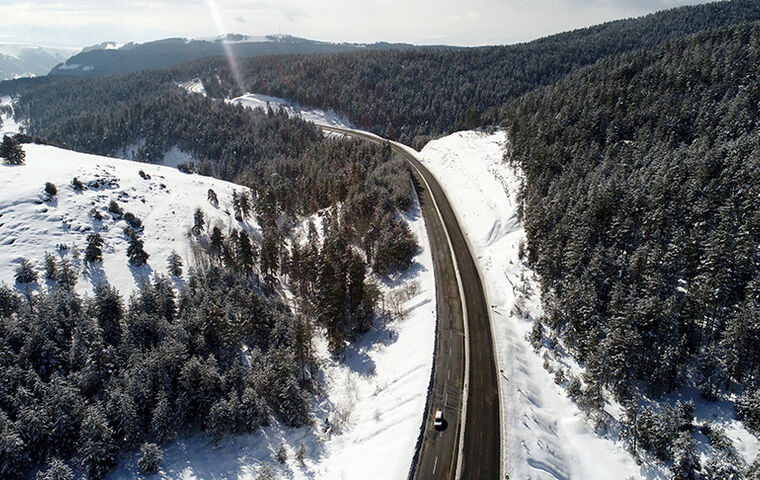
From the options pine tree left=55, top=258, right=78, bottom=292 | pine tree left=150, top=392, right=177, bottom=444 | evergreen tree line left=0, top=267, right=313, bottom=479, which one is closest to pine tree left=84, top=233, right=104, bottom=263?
pine tree left=55, top=258, right=78, bottom=292

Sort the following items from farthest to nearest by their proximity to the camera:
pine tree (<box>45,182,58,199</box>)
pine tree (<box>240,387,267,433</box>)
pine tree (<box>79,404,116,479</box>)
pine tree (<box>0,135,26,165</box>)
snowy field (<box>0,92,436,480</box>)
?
1. pine tree (<box>0,135,26,165</box>)
2. pine tree (<box>45,182,58,199</box>)
3. pine tree (<box>240,387,267,433</box>)
4. snowy field (<box>0,92,436,480</box>)
5. pine tree (<box>79,404,116,479</box>)

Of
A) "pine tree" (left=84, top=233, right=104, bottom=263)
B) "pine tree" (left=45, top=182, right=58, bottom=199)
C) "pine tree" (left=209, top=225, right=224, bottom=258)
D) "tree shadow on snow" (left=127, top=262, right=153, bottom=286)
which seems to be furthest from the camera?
"pine tree" (left=45, top=182, right=58, bottom=199)

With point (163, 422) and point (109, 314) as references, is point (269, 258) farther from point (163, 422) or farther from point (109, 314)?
point (163, 422)

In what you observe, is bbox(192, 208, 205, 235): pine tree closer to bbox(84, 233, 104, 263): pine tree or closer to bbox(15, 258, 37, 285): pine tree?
bbox(84, 233, 104, 263): pine tree

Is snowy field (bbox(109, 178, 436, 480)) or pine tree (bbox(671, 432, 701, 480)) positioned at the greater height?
pine tree (bbox(671, 432, 701, 480))

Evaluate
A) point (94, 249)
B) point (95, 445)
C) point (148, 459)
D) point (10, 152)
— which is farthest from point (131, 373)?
point (10, 152)

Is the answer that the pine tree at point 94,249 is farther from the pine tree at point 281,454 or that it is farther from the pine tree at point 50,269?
the pine tree at point 281,454

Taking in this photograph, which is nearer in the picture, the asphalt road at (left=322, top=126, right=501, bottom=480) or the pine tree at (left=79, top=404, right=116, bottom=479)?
the asphalt road at (left=322, top=126, right=501, bottom=480)

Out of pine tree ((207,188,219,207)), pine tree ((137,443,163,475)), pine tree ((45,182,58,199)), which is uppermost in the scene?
pine tree ((45,182,58,199))
